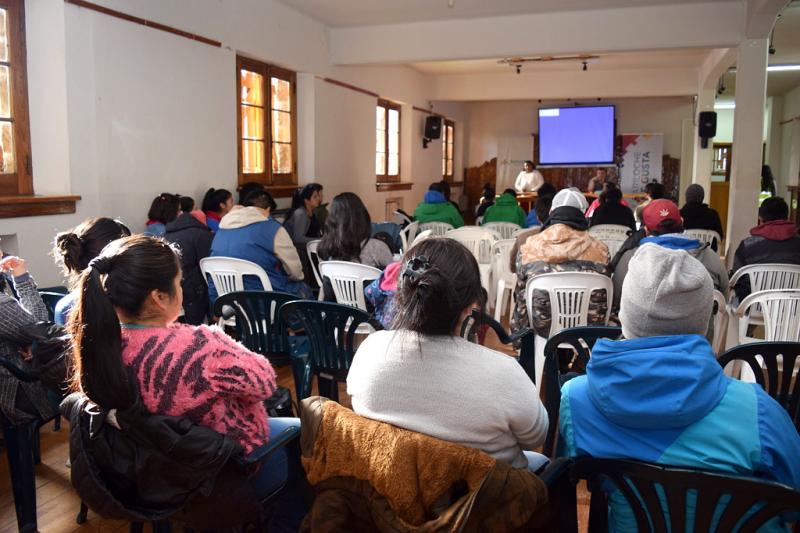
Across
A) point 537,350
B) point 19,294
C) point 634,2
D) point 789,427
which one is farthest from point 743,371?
point 634,2

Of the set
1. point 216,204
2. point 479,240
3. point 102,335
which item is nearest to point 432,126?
point 479,240

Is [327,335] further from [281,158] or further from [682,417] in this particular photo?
Answer: [281,158]

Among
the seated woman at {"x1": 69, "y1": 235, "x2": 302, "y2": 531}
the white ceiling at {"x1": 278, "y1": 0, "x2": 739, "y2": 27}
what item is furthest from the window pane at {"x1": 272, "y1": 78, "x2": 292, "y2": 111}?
the seated woman at {"x1": 69, "y1": 235, "x2": 302, "y2": 531}

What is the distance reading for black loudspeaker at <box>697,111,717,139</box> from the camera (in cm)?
898

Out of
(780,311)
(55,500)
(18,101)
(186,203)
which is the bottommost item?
(55,500)

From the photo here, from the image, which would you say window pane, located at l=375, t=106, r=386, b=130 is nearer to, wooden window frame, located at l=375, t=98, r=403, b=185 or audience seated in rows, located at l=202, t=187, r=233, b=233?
wooden window frame, located at l=375, t=98, r=403, b=185

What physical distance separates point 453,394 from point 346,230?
2.38 metres

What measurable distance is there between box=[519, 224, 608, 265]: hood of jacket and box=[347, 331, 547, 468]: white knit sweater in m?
2.06

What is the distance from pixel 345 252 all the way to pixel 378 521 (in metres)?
2.45

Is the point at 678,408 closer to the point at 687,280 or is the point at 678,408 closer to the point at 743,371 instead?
the point at 687,280

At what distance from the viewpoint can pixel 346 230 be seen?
3676mm

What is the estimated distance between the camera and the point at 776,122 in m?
14.9

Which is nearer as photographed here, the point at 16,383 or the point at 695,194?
the point at 16,383

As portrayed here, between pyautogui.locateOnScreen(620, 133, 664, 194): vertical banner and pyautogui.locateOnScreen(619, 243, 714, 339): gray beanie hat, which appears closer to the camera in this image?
pyautogui.locateOnScreen(619, 243, 714, 339): gray beanie hat
